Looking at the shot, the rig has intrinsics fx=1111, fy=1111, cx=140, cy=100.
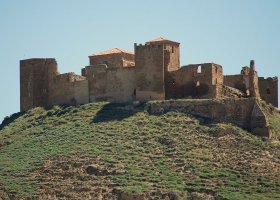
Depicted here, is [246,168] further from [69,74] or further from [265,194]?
[69,74]

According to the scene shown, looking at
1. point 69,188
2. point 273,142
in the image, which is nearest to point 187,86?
point 273,142

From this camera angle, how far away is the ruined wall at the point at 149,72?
6506cm

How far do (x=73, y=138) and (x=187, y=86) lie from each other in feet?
24.3

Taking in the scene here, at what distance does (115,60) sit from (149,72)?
6.32 meters

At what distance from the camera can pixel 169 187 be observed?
56062mm

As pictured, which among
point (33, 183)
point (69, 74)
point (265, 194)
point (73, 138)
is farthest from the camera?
point (69, 74)

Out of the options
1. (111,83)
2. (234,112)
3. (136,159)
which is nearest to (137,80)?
(111,83)

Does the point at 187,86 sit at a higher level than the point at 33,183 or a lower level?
higher

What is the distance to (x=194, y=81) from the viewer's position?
64875 mm

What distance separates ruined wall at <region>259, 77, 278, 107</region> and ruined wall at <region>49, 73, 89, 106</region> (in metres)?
10.7

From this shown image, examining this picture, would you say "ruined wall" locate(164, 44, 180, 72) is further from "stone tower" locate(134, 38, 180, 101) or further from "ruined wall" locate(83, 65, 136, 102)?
"ruined wall" locate(83, 65, 136, 102)

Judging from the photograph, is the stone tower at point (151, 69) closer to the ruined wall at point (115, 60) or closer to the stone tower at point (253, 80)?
the stone tower at point (253, 80)

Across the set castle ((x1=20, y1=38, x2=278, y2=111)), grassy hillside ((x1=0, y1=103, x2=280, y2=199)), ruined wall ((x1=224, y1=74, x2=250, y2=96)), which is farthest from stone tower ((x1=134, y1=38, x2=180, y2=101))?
ruined wall ((x1=224, y1=74, x2=250, y2=96))

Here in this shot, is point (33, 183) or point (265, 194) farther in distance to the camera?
point (33, 183)
